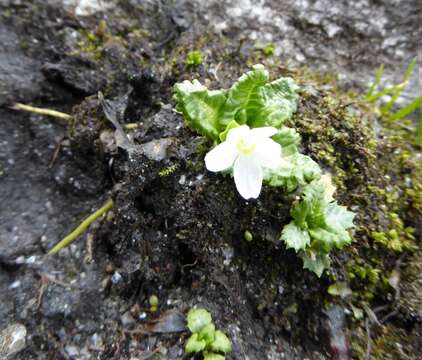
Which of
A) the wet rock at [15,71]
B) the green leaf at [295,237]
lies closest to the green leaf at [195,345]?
the green leaf at [295,237]

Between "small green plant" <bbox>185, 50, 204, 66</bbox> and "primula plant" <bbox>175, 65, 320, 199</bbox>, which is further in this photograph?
"small green plant" <bbox>185, 50, 204, 66</bbox>

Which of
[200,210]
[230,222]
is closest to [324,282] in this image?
[230,222]

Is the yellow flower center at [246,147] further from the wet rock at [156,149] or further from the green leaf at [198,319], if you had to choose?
the green leaf at [198,319]

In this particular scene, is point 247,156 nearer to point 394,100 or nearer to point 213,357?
point 213,357

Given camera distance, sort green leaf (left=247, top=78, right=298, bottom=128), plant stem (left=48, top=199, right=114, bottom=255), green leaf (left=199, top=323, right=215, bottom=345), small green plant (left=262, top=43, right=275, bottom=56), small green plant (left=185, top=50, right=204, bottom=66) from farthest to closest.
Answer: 1. small green plant (left=262, top=43, right=275, bottom=56)
2. small green plant (left=185, top=50, right=204, bottom=66)
3. plant stem (left=48, top=199, right=114, bottom=255)
4. green leaf (left=247, top=78, right=298, bottom=128)
5. green leaf (left=199, top=323, right=215, bottom=345)

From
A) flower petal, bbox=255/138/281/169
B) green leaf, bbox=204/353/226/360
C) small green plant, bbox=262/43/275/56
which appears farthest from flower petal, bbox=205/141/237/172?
small green plant, bbox=262/43/275/56

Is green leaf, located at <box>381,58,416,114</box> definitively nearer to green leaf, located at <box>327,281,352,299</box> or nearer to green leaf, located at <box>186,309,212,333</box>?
green leaf, located at <box>327,281,352,299</box>
